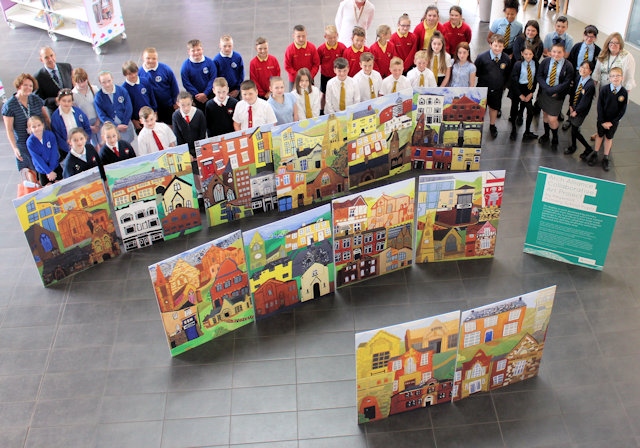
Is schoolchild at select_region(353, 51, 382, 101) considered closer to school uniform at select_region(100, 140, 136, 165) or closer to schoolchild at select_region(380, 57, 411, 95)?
schoolchild at select_region(380, 57, 411, 95)

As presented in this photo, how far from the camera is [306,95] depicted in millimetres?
9141

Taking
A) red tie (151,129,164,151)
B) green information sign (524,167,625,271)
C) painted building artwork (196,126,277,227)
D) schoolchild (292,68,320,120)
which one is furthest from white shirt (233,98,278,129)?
green information sign (524,167,625,271)

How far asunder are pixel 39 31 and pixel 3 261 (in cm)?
642

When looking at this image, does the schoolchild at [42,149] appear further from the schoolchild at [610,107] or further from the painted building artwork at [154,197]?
the schoolchild at [610,107]

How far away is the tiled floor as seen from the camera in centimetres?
646

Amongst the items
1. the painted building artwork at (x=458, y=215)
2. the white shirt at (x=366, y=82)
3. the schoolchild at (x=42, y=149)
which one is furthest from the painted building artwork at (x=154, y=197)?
the painted building artwork at (x=458, y=215)

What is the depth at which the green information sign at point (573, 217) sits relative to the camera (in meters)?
7.55

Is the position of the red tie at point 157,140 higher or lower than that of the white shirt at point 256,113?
lower

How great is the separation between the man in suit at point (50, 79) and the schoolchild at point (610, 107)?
679cm

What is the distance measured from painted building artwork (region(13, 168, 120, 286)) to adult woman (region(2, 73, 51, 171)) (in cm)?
153

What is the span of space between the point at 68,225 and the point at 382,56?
15.4ft

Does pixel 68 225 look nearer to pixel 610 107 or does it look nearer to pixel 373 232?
pixel 373 232

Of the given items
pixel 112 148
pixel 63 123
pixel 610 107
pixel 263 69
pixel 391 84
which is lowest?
pixel 610 107

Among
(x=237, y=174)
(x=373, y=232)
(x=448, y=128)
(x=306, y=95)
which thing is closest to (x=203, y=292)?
(x=373, y=232)
